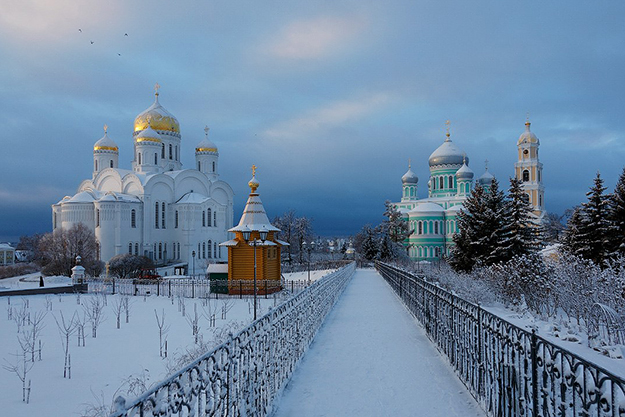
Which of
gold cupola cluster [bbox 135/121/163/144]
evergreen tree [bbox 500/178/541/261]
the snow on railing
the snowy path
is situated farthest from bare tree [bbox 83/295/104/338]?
gold cupola cluster [bbox 135/121/163/144]

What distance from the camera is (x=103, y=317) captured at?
1466 cm

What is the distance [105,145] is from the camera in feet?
144

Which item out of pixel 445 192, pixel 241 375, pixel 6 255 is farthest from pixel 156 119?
pixel 241 375

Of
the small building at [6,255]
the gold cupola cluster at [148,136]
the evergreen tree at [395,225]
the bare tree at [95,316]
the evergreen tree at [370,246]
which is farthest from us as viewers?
the small building at [6,255]

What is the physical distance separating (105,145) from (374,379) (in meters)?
44.8

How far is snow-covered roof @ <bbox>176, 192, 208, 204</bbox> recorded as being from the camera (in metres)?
39.7

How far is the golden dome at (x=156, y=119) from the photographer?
43781 millimetres

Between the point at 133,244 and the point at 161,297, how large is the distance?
18.2 metres

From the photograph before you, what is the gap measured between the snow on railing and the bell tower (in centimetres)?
5042

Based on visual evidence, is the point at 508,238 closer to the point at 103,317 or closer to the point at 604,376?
the point at 103,317

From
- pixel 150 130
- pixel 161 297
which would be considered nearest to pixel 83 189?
pixel 150 130

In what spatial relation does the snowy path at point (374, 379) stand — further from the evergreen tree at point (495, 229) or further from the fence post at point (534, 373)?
the evergreen tree at point (495, 229)

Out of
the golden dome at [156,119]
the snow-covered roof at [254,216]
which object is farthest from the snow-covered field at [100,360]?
the golden dome at [156,119]

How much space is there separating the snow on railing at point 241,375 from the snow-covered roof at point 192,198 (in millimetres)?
34379
